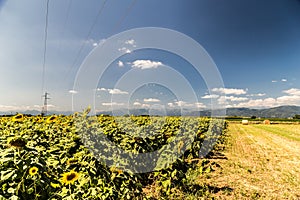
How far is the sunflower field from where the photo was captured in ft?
6.16

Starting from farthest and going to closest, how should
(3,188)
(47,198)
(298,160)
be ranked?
(298,160), (47,198), (3,188)

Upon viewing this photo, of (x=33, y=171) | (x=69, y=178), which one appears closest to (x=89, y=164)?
(x=69, y=178)

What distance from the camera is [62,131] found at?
16.5 ft

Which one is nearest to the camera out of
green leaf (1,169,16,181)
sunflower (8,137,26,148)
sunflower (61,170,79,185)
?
green leaf (1,169,16,181)

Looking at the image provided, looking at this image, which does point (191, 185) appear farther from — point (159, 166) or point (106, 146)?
point (106, 146)

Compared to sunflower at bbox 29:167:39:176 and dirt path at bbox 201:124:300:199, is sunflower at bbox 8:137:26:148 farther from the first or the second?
dirt path at bbox 201:124:300:199

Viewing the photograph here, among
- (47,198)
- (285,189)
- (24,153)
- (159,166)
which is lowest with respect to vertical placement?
(285,189)

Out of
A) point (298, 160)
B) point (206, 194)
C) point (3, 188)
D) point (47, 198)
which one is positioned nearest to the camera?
point (3, 188)

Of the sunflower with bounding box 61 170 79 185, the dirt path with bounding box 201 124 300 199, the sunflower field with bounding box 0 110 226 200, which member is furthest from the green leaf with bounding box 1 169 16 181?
the dirt path with bounding box 201 124 300 199

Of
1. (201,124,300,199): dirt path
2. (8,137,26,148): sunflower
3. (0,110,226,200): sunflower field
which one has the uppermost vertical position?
(8,137,26,148): sunflower

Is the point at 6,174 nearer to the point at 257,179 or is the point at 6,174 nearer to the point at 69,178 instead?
the point at 69,178

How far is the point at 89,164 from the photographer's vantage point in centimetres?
314

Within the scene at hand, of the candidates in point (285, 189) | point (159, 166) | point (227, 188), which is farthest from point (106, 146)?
point (285, 189)

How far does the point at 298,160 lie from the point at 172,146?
610cm
